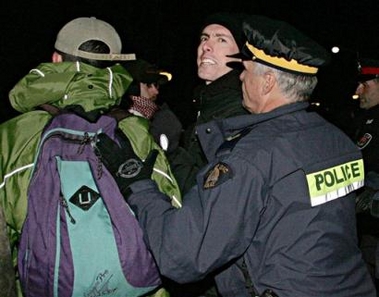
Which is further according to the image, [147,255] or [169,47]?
[169,47]

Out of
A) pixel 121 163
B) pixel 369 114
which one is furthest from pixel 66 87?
pixel 369 114

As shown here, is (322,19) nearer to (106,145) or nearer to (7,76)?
(7,76)

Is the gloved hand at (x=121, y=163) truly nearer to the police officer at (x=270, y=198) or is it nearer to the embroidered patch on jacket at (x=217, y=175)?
the police officer at (x=270, y=198)

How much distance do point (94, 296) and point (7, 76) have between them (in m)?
5.68

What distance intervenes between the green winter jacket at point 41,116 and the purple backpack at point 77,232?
7 cm

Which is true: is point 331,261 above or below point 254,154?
below

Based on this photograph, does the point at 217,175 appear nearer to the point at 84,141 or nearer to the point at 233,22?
the point at 84,141

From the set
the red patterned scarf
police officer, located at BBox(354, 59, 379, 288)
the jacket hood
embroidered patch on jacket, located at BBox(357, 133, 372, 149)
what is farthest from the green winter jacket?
embroidered patch on jacket, located at BBox(357, 133, 372, 149)

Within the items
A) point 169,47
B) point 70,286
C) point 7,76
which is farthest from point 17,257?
point 169,47

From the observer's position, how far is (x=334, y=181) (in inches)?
82.4

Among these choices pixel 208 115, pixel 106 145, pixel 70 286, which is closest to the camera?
pixel 70 286

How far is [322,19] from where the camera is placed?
16.3m

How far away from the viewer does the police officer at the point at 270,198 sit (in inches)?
75.5

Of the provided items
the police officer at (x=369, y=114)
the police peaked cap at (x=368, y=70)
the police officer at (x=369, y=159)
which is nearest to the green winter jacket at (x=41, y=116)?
the police officer at (x=369, y=159)
